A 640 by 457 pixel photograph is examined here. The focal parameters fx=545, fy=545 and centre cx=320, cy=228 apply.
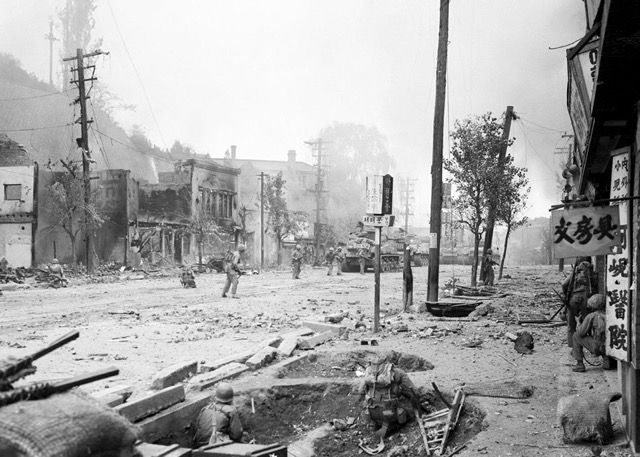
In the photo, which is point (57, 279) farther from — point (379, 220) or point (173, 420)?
point (173, 420)

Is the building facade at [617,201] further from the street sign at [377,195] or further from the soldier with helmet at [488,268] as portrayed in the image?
the soldier with helmet at [488,268]

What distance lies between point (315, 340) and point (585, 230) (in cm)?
608

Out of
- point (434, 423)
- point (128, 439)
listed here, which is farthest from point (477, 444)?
point (128, 439)

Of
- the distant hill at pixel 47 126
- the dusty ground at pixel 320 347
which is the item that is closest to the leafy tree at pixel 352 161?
the distant hill at pixel 47 126

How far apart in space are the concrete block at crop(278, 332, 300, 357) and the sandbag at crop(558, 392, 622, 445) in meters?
4.71

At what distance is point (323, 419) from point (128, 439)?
15.3 feet

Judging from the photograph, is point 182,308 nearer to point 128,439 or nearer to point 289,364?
point 289,364

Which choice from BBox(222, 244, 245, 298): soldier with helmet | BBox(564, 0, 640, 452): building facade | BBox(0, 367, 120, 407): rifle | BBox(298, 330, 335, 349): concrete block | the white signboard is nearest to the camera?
BBox(0, 367, 120, 407): rifle

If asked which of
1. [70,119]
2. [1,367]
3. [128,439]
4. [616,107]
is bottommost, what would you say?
[128,439]

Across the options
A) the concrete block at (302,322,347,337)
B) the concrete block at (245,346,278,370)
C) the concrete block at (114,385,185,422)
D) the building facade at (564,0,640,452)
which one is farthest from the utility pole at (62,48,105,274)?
the building facade at (564,0,640,452)

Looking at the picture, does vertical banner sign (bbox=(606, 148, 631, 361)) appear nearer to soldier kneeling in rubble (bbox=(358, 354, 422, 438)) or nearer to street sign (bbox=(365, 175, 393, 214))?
soldier kneeling in rubble (bbox=(358, 354, 422, 438))

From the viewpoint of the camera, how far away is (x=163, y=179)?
42750mm

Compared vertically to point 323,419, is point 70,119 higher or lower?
higher

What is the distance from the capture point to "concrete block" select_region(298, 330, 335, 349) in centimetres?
963
